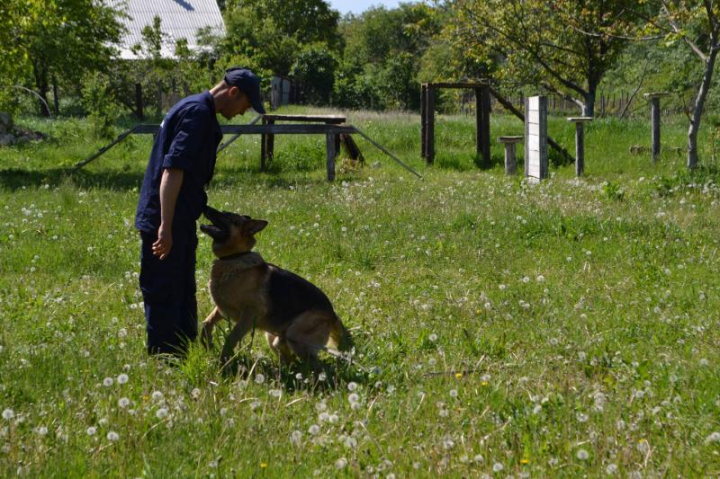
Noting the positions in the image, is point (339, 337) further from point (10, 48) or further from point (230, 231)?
point (10, 48)

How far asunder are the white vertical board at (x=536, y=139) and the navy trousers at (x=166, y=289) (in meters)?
10.9

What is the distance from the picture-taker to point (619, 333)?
6.03 metres

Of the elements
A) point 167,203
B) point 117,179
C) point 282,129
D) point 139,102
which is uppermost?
point 139,102

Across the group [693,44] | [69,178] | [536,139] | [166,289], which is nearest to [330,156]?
[536,139]

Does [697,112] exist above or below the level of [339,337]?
above

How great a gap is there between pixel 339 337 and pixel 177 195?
1531 millimetres

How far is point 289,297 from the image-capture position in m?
5.68

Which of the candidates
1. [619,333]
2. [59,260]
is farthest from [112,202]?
[619,333]

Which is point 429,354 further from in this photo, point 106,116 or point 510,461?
point 106,116

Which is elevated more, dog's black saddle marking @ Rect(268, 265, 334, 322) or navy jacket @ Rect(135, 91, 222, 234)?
navy jacket @ Rect(135, 91, 222, 234)

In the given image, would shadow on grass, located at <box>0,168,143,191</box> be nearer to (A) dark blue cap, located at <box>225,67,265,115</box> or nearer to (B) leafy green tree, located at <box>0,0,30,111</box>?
(B) leafy green tree, located at <box>0,0,30,111</box>

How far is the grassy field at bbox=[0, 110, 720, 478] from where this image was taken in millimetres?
3895

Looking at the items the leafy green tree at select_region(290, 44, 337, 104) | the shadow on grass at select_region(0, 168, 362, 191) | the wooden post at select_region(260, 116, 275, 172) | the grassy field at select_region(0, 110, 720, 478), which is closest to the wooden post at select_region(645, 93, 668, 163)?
the grassy field at select_region(0, 110, 720, 478)

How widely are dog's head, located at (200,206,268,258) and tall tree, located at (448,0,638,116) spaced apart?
17166 millimetres
